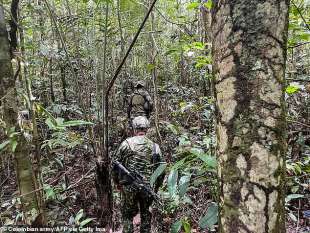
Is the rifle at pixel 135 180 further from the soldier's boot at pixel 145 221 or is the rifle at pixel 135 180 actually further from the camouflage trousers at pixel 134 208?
the soldier's boot at pixel 145 221

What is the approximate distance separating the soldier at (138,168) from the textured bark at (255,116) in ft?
8.35

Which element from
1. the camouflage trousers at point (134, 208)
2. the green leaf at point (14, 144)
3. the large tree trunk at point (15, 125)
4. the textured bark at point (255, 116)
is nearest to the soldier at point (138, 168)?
the camouflage trousers at point (134, 208)

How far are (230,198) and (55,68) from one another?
28.8 feet

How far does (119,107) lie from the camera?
7.85m

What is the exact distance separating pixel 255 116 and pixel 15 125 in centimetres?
169

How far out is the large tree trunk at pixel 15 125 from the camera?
2018mm

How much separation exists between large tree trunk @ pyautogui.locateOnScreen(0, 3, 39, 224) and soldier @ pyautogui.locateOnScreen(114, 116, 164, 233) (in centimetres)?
144

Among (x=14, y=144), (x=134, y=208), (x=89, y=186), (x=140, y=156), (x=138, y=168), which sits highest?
(x=14, y=144)

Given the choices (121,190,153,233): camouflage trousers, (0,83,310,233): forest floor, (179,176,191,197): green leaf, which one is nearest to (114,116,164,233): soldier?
(121,190,153,233): camouflage trousers

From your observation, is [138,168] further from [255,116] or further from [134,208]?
[255,116]

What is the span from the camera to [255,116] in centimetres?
82

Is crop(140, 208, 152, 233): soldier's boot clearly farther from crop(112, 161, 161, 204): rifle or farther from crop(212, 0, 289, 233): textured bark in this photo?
crop(212, 0, 289, 233): textured bark

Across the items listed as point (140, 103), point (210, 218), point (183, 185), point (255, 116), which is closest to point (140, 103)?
point (140, 103)

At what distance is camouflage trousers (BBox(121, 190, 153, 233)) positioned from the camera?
344 cm
